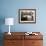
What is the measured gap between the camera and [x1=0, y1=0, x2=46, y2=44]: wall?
4.45 meters

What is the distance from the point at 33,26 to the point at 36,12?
0.51m

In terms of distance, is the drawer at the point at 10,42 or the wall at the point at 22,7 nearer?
the drawer at the point at 10,42

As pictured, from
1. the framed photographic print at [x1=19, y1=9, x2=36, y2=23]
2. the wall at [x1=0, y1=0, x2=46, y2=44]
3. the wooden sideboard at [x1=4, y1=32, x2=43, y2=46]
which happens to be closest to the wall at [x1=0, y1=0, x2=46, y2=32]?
the wall at [x1=0, y1=0, x2=46, y2=44]

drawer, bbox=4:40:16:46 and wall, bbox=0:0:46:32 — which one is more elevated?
wall, bbox=0:0:46:32

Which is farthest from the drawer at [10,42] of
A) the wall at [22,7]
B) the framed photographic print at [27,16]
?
the framed photographic print at [27,16]

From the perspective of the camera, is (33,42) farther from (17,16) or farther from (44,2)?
(44,2)

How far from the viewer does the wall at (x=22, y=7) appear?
445 cm

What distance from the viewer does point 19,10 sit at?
14.6 ft

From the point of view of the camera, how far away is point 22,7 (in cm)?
445

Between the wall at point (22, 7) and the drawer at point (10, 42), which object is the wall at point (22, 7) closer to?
the wall at point (22, 7)

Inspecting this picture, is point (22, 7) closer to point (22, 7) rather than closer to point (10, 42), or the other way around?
point (22, 7)

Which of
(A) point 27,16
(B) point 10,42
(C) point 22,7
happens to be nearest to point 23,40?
(B) point 10,42

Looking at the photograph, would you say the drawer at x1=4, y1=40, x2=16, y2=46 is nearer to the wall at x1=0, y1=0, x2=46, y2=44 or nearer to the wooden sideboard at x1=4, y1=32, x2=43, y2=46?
the wooden sideboard at x1=4, y1=32, x2=43, y2=46

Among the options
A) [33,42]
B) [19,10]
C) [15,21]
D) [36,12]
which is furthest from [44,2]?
[33,42]
